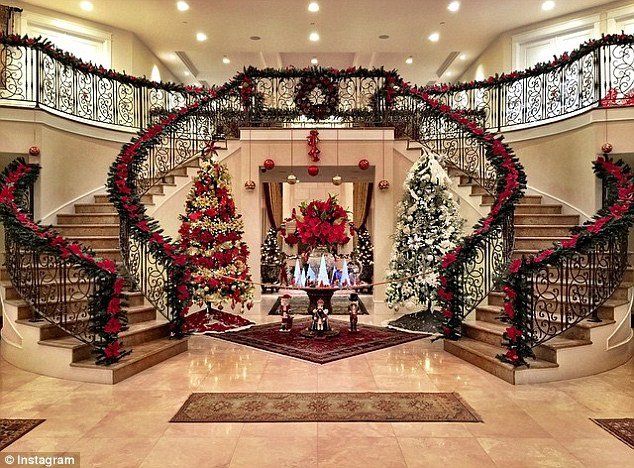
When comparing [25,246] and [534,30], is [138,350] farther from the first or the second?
[534,30]

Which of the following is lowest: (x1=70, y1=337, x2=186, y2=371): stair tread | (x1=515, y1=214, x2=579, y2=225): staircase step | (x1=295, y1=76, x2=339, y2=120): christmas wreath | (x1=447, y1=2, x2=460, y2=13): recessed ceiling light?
(x1=70, y1=337, x2=186, y2=371): stair tread

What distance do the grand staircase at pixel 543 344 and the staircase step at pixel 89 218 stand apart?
18.0ft

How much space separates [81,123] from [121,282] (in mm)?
5281

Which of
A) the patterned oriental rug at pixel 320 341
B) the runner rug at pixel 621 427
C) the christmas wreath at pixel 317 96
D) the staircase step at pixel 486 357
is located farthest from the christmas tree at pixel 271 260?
the runner rug at pixel 621 427

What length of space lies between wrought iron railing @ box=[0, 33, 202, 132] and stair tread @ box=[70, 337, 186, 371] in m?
4.49

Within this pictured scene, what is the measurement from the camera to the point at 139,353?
489 centimetres

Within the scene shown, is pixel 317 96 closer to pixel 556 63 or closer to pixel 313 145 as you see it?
pixel 313 145

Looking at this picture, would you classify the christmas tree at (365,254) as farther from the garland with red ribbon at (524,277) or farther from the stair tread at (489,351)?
the garland with red ribbon at (524,277)

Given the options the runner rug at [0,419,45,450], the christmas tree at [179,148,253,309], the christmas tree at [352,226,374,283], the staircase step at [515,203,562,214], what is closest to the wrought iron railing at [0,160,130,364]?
the runner rug at [0,419,45,450]

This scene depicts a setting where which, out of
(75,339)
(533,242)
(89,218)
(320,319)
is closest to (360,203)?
(533,242)

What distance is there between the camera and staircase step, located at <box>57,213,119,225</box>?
727cm

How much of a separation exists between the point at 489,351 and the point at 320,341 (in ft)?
7.08

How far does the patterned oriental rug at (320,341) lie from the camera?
17.9ft

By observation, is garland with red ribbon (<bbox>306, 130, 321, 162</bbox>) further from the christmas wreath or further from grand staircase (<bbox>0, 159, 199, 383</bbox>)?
grand staircase (<bbox>0, 159, 199, 383</bbox>)
